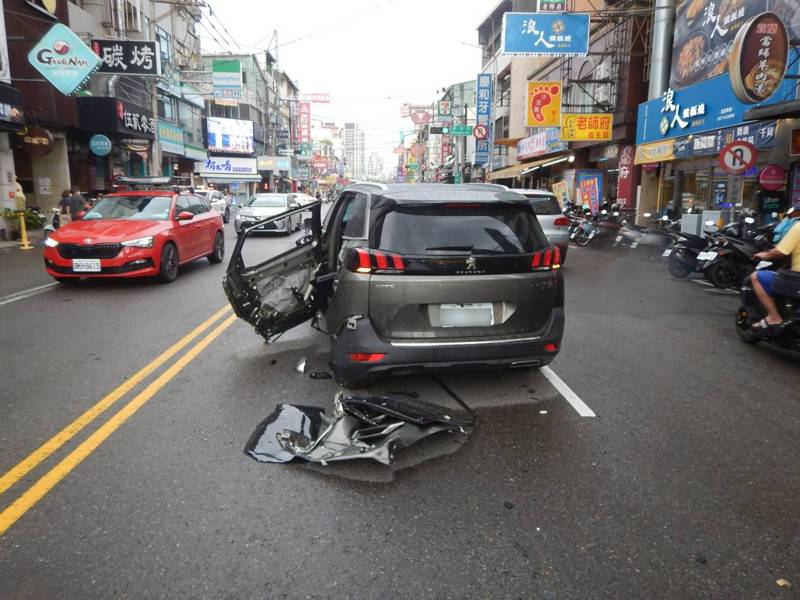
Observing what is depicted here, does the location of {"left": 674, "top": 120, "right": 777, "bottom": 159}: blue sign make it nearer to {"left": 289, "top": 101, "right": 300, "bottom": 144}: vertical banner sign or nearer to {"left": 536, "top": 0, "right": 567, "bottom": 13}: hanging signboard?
{"left": 536, "top": 0, "right": 567, "bottom": 13}: hanging signboard

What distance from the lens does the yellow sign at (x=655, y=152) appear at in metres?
18.5

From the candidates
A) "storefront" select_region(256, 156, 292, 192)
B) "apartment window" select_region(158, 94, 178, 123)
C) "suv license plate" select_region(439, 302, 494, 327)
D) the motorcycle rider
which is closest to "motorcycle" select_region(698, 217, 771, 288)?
the motorcycle rider

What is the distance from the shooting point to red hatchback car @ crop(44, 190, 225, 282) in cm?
923

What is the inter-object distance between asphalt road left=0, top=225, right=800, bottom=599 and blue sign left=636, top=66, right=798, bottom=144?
11169 millimetres

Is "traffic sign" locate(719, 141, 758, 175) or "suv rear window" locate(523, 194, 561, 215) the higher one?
"traffic sign" locate(719, 141, 758, 175)

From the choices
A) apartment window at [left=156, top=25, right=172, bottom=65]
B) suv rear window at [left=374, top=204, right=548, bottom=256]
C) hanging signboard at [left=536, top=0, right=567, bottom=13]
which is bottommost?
suv rear window at [left=374, top=204, right=548, bottom=256]

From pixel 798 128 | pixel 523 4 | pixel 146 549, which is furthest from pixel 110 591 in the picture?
pixel 523 4

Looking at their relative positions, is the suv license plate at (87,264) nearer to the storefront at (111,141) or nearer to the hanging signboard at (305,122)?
the storefront at (111,141)

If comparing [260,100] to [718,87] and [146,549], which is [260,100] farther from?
[146,549]

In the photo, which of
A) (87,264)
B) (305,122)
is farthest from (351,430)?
(305,122)

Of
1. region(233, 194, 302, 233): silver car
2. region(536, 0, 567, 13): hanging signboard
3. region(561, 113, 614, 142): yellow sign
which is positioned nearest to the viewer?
Answer: region(536, 0, 567, 13): hanging signboard

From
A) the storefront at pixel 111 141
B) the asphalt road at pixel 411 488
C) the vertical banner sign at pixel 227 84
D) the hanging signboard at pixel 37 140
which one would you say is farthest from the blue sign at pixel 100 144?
the asphalt road at pixel 411 488

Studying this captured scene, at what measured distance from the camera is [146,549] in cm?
276

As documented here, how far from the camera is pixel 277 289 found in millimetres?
6027
